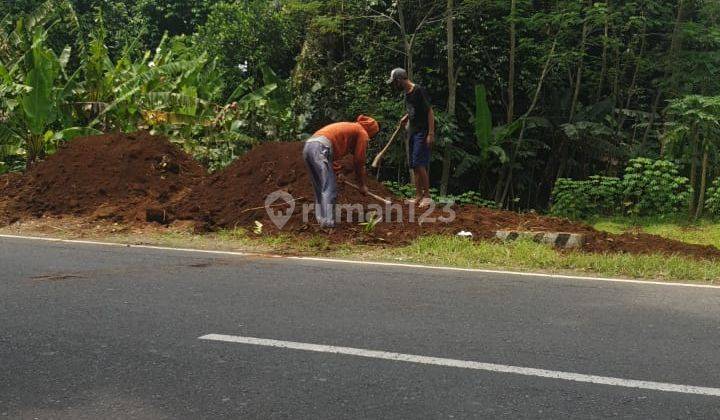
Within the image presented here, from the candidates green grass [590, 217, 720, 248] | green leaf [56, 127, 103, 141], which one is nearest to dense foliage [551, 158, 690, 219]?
green grass [590, 217, 720, 248]

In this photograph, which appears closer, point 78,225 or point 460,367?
point 460,367

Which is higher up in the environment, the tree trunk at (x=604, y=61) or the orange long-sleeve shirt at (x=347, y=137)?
Answer: the tree trunk at (x=604, y=61)

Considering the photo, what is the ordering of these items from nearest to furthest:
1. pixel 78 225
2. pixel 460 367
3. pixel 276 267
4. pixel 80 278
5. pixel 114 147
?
1. pixel 460 367
2. pixel 80 278
3. pixel 276 267
4. pixel 78 225
5. pixel 114 147

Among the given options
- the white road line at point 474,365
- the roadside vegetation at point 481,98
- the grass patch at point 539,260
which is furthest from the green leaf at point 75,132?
the white road line at point 474,365

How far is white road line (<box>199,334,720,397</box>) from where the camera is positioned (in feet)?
13.1

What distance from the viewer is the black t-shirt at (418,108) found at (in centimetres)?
1060

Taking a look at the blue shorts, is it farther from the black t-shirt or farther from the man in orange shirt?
the man in orange shirt

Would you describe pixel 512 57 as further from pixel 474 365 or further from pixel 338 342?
pixel 474 365

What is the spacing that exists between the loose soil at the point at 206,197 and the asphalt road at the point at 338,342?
2.40 m

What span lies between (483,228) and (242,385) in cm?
660

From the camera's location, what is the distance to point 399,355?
4559 mm

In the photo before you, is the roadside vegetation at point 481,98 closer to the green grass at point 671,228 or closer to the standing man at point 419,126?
the green grass at point 671,228

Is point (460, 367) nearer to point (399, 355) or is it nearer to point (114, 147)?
point (399, 355)

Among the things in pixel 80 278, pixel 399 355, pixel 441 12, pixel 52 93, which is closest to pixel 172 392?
pixel 399 355
